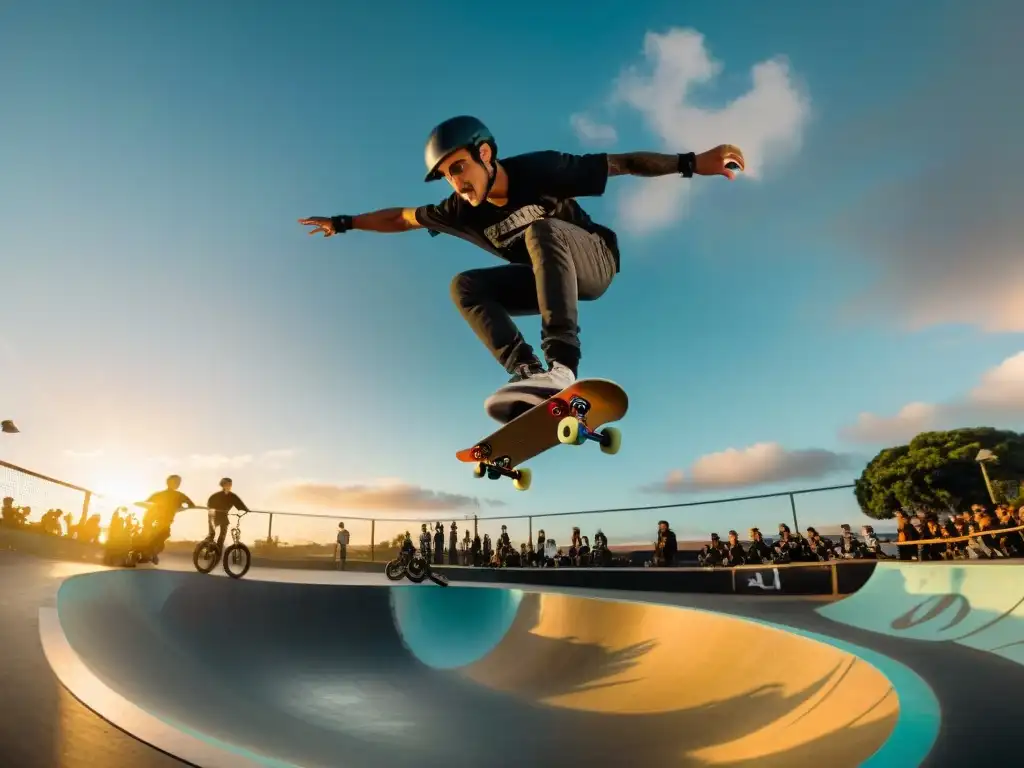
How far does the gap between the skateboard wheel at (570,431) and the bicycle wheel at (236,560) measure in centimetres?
812

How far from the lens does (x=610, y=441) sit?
5.02 m

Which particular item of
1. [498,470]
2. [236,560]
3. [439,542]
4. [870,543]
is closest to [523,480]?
[498,470]

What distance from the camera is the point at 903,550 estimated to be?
10.6m

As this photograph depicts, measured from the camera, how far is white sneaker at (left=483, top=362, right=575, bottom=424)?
4.42m

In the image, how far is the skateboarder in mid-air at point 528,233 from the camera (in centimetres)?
410

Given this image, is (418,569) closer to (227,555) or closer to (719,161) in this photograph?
(227,555)

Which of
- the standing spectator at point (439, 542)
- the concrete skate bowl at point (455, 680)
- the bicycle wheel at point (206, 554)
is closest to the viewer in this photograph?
the concrete skate bowl at point (455, 680)

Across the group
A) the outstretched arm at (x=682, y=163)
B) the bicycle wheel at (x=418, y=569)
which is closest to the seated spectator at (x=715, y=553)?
the bicycle wheel at (x=418, y=569)

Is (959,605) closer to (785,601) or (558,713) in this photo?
(785,601)

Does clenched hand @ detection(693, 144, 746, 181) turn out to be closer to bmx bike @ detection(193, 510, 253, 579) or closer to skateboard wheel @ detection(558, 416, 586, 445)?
skateboard wheel @ detection(558, 416, 586, 445)

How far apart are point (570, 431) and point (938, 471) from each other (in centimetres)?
4419

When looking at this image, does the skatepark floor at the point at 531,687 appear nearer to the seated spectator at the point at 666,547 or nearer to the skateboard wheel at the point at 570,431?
the skateboard wheel at the point at 570,431

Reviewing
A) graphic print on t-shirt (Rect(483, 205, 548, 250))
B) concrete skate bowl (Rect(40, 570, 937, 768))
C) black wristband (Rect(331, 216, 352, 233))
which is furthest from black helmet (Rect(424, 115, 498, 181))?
concrete skate bowl (Rect(40, 570, 937, 768))

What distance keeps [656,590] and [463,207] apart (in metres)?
10.0
